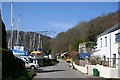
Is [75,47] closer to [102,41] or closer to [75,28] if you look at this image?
[75,28]

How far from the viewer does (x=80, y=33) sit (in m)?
122

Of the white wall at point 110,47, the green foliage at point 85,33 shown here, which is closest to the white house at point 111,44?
the white wall at point 110,47

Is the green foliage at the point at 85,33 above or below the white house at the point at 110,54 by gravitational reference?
above

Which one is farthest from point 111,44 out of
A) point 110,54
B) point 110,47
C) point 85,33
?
point 85,33

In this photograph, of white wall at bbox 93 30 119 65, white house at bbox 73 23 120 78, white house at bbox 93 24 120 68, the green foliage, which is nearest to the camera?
white house at bbox 73 23 120 78

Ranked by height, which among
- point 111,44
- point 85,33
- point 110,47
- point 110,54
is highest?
point 85,33

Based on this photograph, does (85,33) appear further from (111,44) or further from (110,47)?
(111,44)

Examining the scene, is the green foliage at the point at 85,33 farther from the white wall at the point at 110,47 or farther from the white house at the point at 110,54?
the white wall at the point at 110,47

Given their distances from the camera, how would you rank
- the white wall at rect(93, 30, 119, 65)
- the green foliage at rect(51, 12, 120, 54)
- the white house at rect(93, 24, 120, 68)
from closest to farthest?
the white house at rect(93, 24, 120, 68) < the white wall at rect(93, 30, 119, 65) < the green foliage at rect(51, 12, 120, 54)

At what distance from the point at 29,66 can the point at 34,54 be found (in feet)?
75.6

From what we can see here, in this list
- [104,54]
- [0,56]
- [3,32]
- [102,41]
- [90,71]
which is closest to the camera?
[0,56]

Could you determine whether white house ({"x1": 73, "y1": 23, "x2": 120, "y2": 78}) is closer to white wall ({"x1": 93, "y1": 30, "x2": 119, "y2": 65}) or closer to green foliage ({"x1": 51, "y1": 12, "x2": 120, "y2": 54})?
white wall ({"x1": 93, "y1": 30, "x2": 119, "y2": 65})

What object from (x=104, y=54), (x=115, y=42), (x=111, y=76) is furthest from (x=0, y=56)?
(x=104, y=54)

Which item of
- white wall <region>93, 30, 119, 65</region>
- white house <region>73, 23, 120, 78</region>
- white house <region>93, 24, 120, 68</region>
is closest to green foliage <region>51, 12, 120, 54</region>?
white house <region>93, 24, 120, 68</region>
